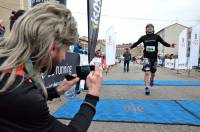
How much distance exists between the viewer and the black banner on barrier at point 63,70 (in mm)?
7688

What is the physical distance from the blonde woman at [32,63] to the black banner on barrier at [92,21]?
809 cm

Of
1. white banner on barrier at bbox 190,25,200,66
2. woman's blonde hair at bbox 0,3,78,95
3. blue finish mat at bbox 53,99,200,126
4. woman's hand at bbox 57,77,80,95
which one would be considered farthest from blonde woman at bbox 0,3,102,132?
white banner on barrier at bbox 190,25,200,66

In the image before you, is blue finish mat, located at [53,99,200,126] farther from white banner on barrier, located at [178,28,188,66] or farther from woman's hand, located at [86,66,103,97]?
white banner on barrier, located at [178,28,188,66]

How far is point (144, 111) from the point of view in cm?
688

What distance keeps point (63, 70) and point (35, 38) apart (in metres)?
6.86

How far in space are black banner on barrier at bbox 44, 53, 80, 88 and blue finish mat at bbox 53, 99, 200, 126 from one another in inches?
24.9

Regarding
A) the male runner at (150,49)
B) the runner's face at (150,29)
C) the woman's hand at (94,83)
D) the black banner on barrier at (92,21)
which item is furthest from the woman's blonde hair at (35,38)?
the male runner at (150,49)

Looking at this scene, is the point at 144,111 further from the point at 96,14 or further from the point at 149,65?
the point at 96,14

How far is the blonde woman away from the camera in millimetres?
1583

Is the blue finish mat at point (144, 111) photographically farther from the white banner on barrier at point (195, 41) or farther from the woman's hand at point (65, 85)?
the white banner on barrier at point (195, 41)

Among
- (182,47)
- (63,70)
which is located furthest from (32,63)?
(182,47)

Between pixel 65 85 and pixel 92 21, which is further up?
pixel 92 21

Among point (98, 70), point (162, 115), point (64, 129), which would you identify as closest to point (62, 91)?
point (98, 70)

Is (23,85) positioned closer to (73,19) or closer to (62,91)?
(73,19)
